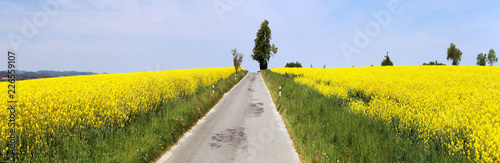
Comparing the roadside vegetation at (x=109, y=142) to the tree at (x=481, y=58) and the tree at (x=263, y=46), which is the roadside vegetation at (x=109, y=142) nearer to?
the tree at (x=263, y=46)

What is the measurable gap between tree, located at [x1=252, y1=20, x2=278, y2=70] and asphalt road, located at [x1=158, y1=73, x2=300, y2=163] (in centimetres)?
5724

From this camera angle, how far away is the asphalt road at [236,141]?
5895 millimetres

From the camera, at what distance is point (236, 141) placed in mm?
7113

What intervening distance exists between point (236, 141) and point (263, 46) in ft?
204

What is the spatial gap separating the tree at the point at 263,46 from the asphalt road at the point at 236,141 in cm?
5724

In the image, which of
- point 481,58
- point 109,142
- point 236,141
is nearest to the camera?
point 109,142

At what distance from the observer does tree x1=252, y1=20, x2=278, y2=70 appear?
6712 centimetres

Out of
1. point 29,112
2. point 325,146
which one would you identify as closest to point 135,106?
point 29,112

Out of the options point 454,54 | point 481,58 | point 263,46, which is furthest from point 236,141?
point 481,58

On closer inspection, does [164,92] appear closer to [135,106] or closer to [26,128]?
[135,106]

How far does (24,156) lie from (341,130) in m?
8.35

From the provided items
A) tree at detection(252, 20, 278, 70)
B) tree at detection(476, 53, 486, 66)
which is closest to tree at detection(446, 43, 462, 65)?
tree at detection(476, 53, 486, 66)

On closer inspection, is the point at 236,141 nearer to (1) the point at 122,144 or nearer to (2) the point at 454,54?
(1) the point at 122,144

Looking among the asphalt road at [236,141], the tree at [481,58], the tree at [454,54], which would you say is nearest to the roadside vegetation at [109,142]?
the asphalt road at [236,141]
